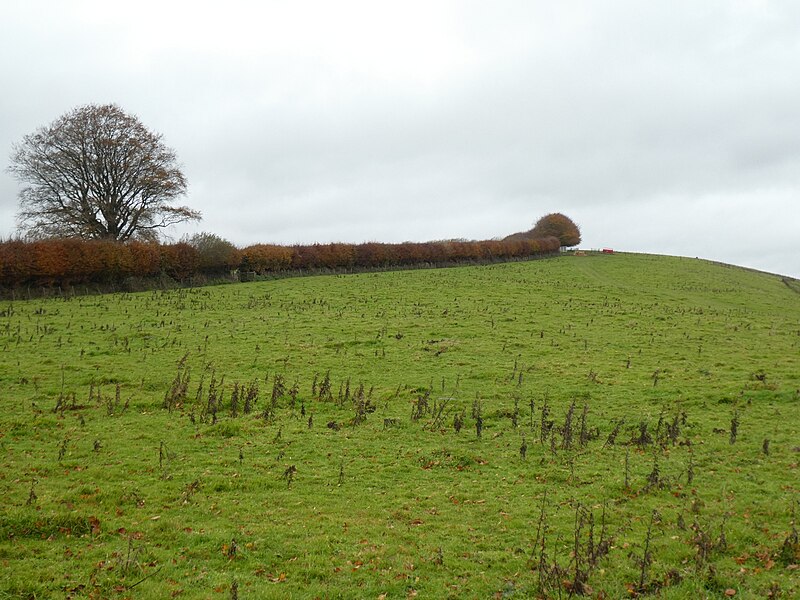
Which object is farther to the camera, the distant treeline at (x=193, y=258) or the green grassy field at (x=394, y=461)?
the distant treeline at (x=193, y=258)

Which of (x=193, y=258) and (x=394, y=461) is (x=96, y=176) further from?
(x=394, y=461)

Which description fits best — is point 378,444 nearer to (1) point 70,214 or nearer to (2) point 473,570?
(2) point 473,570

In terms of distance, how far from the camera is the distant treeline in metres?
34.7

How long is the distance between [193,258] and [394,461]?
35834 mm

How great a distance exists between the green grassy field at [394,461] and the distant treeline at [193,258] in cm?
848

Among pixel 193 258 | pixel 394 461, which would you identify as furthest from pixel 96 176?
pixel 394 461

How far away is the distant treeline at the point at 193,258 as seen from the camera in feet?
114

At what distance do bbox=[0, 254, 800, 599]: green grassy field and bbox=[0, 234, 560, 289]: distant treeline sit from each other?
27.8 feet

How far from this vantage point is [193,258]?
Answer: 44.3 meters

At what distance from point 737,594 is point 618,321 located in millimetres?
25028

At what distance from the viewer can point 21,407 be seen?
15516 millimetres

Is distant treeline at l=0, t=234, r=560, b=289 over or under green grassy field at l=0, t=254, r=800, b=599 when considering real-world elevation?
over

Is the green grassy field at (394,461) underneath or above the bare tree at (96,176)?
underneath

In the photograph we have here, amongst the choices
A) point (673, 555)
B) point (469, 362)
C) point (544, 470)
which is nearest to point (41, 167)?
point (469, 362)
